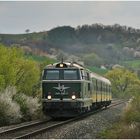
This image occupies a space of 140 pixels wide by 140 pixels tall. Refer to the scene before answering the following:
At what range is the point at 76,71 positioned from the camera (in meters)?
27.2

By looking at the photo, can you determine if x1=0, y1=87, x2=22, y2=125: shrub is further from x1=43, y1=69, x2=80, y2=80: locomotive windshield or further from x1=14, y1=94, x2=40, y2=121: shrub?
x1=43, y1=69, x2=80, y2=80: locomotive windshield

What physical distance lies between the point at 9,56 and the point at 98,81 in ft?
24.4

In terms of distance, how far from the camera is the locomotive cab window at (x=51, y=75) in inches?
1065

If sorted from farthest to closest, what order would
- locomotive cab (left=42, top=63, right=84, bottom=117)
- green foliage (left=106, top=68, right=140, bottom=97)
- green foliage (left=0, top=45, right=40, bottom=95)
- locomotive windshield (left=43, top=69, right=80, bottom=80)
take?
green foliage (left=106, top=68, right=140, bottom=97) → green foliage (left=0, top=45, right=40, bottom=95) → locomotive windshield (left=43, top=69, right=80, bottom=80) → locomotive cab (left=42, top=63, right=84, bottom=117)

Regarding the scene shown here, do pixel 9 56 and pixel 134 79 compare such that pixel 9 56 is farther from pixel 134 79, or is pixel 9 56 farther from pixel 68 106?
pixel 134 79

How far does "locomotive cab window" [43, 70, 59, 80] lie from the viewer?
27062mm

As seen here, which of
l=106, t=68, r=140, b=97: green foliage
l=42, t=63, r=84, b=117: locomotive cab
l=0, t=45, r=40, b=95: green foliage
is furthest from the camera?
l=106, t=68, r=140, b=97: green foliage

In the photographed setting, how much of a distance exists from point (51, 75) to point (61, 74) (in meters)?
0.52

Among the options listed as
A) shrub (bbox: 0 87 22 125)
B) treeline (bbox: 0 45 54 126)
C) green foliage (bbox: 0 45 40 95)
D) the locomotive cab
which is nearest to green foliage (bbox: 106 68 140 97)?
treeline (bbox: 0 45 54 126)

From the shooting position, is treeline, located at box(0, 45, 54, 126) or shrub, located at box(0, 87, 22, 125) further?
treeline, located at box(0, 45, 54, 126)

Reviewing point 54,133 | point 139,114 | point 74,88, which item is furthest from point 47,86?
point 54,133

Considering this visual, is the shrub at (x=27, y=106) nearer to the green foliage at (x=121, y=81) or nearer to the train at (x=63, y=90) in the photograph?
the train at (x=63, y=90)

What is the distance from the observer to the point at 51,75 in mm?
27156

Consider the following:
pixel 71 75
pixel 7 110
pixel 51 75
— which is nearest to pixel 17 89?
pixel 51 75
